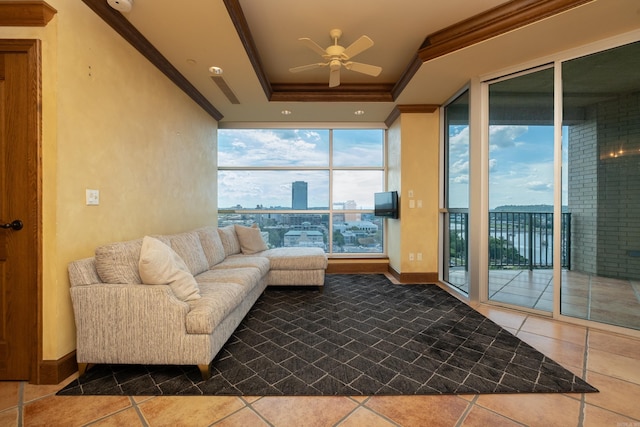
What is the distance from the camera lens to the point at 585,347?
223cm

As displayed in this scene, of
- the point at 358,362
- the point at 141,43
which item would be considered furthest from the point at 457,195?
the point at 141,43

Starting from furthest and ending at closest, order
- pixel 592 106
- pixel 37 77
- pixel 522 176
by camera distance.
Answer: pixel 522 176
pixel 592 106
pixel 37 77

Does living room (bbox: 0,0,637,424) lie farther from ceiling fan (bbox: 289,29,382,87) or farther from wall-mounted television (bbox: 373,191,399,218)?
wall-mounted television (bbox: 373,191,399,218)

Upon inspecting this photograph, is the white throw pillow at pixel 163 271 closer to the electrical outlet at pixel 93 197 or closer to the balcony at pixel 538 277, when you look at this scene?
the electrical outlet at pixel 93 197

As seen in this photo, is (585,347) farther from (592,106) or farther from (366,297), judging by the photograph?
(592,106)

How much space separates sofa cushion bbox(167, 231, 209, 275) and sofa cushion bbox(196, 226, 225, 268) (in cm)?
13

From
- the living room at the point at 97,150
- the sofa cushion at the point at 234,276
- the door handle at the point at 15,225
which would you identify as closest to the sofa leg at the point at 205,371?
the sofa cushion at the point at 234,276

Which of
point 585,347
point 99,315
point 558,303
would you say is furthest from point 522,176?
point 99,315

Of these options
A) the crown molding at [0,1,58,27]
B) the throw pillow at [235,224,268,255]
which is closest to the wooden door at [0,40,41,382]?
the crown molding at [0,1,58,27]

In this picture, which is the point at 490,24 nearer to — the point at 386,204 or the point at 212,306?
the point at 386,204

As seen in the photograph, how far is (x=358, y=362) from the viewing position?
2.01 meters

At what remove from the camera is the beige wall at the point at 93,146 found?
178cm

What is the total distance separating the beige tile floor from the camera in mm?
1462

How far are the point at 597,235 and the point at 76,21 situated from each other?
4.96 meters
